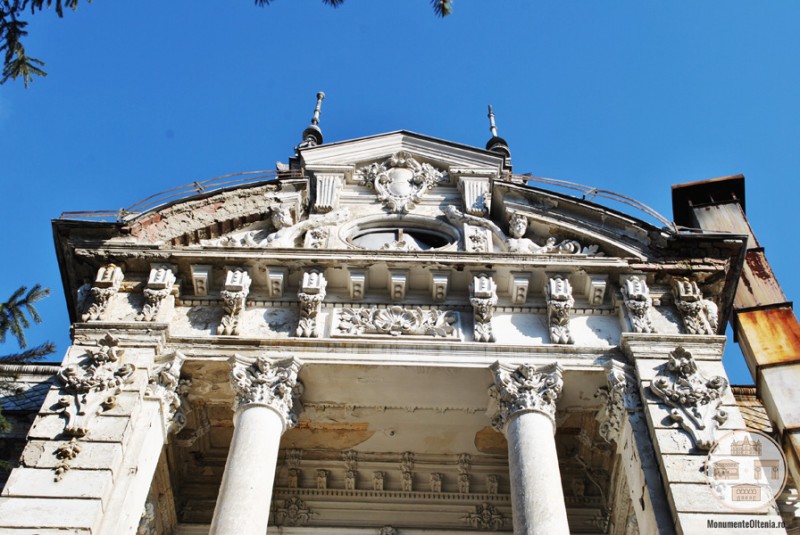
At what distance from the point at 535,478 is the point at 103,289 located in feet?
25.8

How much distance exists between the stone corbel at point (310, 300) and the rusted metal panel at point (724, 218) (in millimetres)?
8178

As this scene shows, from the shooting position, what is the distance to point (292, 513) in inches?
614

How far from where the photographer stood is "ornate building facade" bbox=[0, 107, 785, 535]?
39.4 ft

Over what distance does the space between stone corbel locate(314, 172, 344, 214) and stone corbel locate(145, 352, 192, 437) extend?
4.84 meters

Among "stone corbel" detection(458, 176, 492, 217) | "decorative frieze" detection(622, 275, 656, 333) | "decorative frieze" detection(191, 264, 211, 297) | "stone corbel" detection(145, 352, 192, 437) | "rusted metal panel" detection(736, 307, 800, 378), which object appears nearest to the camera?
"stone corbel" detection(145, 352, 192, 437)

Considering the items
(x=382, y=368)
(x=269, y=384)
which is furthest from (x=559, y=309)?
(x=269, y=384)

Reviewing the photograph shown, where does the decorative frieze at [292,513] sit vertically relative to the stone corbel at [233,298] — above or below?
below

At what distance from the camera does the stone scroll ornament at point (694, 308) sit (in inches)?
556

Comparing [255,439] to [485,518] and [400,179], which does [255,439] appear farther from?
[400,179]

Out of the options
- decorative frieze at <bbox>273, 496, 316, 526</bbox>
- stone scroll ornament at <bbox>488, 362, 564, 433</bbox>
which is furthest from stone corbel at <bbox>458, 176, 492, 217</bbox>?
decorative frieze at <bbox>273, 496, 316, 526</bbox>

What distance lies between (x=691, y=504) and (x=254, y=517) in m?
5.78

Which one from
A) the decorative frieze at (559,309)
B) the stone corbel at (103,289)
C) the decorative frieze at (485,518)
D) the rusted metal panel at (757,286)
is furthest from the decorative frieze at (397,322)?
the rusted metal panel at (757,286)

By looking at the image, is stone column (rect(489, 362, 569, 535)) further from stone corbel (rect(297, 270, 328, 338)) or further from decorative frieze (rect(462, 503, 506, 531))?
stone corbel (rect(297, 270, 328, 338))

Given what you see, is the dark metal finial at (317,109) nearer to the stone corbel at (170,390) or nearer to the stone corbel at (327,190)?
the stone corbel at (327,190)
